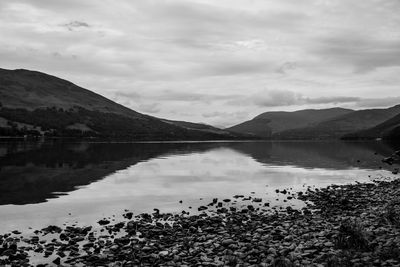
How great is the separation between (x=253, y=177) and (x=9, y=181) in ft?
124

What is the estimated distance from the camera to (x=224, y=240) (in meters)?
24.3

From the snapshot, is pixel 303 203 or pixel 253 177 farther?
pixel 253 177

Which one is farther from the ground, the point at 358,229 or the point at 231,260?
the point at 358,229

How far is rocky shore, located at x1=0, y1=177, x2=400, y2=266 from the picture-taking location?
19.7m

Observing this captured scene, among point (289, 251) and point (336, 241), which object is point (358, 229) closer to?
point (336, 241)

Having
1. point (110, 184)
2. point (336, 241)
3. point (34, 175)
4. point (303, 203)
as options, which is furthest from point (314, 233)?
point (34, 175)

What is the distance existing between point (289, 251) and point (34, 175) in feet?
178

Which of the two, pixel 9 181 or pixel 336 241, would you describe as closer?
pixel 336 241

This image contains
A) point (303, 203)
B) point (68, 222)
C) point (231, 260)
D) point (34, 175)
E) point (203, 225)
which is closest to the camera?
point (231, 260)

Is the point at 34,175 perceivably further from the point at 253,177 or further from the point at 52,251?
the point at 52,251

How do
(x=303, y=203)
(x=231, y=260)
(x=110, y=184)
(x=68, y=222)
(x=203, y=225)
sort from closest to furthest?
(x=231, y=260)
(x=203, y=225)
(x=68, y=222)
(x=303, y=203)
(x=110, y=184)

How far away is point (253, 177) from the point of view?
2574 inches

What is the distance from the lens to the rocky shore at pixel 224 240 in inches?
774

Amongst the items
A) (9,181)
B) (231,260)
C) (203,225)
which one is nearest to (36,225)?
(203,225)
